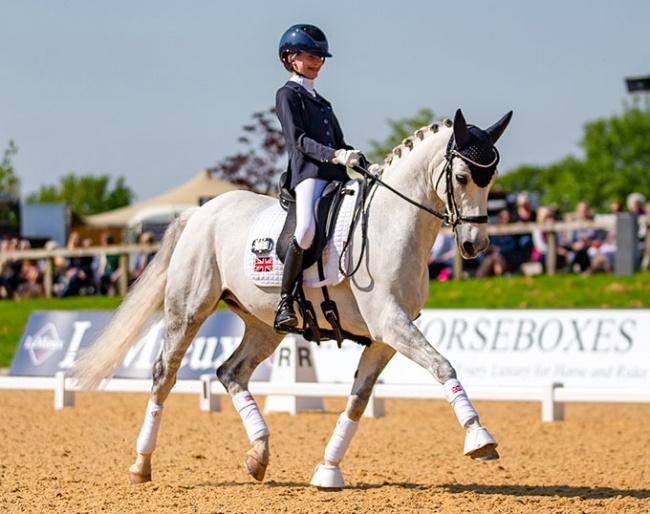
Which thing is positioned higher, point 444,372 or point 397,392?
point 444,372

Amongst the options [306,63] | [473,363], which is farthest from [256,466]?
[473,363]

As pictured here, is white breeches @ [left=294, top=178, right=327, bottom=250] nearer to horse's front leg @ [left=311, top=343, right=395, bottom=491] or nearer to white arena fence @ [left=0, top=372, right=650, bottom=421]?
horse's front leg @ [left=311, top=343, right=395, bottom=491]

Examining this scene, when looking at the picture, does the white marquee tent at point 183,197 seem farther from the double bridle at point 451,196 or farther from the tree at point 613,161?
the tree at point 613,161

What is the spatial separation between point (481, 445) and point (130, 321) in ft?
10.9

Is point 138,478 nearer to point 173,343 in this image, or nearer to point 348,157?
point 173,343

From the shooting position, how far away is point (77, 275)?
73.9 feet

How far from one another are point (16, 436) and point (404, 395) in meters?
4.18

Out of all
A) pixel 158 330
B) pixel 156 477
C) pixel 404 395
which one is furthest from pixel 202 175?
pixel 156 477

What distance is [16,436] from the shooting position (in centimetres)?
1052

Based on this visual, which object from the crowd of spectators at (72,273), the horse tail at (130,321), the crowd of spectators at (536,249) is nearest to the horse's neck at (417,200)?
the horse tail at (130,321)

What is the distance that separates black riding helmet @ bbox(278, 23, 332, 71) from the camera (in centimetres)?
710

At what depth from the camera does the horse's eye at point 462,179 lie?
21.2 ft

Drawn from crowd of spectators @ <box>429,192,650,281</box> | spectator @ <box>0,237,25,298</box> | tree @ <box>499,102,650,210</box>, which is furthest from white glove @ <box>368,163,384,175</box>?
tree @ <box>499,102,650,210</box>

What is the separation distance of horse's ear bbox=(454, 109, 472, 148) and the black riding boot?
Result: 1.26 m
